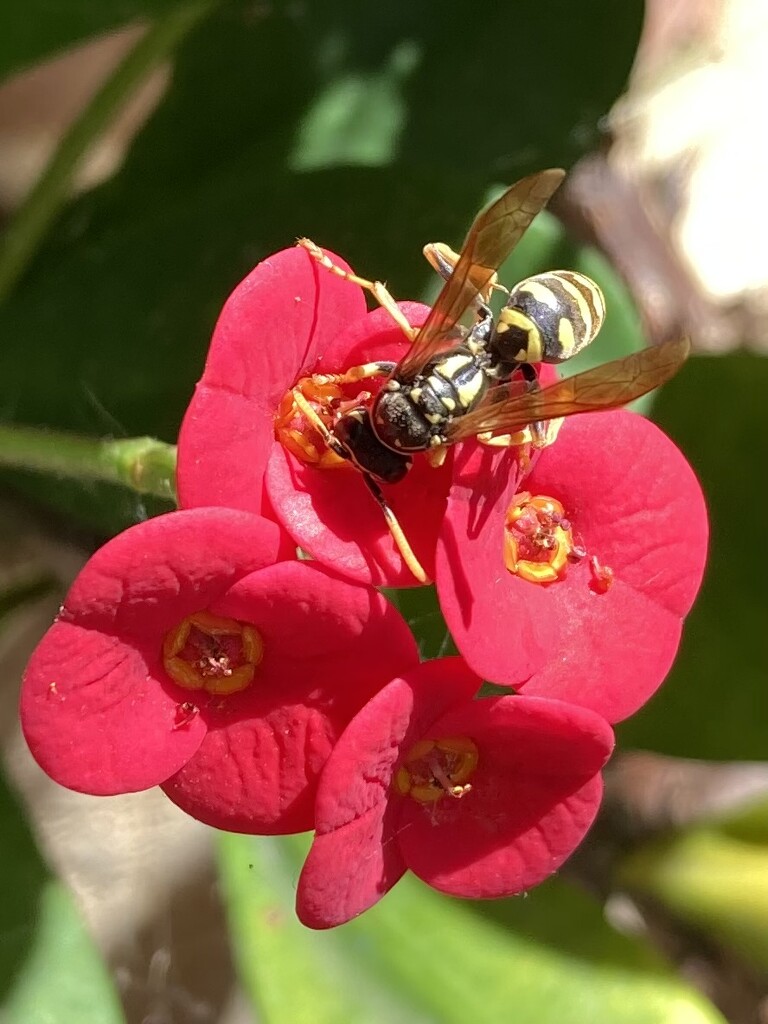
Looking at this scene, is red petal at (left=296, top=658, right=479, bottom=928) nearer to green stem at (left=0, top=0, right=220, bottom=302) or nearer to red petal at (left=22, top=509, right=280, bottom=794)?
red petal at (left=22, top=509, right=280, bottom=794)

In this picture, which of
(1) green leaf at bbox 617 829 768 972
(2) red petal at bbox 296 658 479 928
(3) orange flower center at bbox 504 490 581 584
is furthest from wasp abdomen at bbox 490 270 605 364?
(1) green leaf at bbox 617 829 768 972

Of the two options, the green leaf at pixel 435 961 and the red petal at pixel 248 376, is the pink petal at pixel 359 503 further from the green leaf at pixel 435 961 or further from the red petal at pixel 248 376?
the green leaf at pixel 435 961

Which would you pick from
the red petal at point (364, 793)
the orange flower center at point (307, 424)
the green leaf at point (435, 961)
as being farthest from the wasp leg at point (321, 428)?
the green leaf at point (435, 961)

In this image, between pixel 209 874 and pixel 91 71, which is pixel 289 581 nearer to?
pixel 209 874

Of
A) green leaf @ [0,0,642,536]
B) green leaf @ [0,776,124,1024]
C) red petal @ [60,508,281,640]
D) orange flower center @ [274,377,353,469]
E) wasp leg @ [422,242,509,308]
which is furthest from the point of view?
green leaf @ [0,0,642,536]

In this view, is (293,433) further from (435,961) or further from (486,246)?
(435,961)

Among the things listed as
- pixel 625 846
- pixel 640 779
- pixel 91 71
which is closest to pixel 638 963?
pixel 625 846
